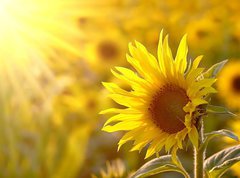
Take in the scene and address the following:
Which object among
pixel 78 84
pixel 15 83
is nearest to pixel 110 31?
pixel 78 84

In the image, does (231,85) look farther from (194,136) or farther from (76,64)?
(194,136)

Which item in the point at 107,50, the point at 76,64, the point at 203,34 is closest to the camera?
the point at 107,50

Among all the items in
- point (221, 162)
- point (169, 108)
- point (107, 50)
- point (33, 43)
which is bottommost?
point (221, 162)

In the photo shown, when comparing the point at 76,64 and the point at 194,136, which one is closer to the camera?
the point at 194,136

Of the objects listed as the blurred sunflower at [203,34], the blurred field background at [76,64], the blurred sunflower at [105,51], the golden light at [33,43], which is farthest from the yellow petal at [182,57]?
the blurred sunflower at [203,34]

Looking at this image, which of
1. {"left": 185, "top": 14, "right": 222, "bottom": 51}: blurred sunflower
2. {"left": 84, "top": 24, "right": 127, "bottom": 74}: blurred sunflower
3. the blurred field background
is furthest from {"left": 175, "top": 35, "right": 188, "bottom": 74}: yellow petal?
{"left": 185, "top": 14, "right": 222, "bottom": 51}: blurred sunflower

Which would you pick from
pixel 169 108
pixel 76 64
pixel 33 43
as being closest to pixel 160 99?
pixel 169 108

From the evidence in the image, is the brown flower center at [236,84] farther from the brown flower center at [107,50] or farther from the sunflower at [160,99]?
the sunflower at [160,99]
